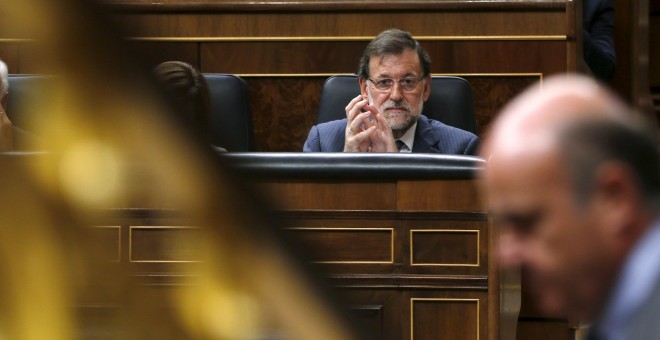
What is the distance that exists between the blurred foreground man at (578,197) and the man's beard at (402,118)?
206 centimetres

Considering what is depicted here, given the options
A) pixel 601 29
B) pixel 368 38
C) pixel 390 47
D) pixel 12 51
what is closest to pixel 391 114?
pixel 390 47

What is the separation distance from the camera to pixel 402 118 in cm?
265

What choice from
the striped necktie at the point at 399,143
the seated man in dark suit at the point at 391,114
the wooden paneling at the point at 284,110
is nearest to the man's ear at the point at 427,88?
the seated man in dark suit at the point at 391,114

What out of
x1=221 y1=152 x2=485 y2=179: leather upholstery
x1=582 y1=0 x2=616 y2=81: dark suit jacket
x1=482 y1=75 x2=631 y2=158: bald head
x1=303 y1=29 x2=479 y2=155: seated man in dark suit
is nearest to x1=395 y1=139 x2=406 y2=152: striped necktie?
x1=303 y1=29 x2=479 y2=155: seated man in dark suit

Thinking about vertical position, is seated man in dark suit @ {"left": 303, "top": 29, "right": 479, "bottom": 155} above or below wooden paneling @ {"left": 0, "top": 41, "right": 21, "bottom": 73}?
above

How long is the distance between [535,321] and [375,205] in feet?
1.78

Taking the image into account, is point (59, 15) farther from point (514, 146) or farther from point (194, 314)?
point (514, 146)

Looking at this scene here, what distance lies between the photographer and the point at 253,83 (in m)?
3.00

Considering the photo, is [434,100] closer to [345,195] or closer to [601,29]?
[345,195]

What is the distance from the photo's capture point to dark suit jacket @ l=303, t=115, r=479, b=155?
2.57 meters

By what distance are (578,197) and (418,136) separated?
211 centimetres

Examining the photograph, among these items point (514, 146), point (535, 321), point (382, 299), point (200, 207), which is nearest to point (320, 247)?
point (200, 207)

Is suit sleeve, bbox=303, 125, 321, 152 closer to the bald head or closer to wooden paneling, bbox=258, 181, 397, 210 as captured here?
wooden paneling, bbox=258, 181, 397, 210

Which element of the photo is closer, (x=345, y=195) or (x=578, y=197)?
(x=578, y=197)
